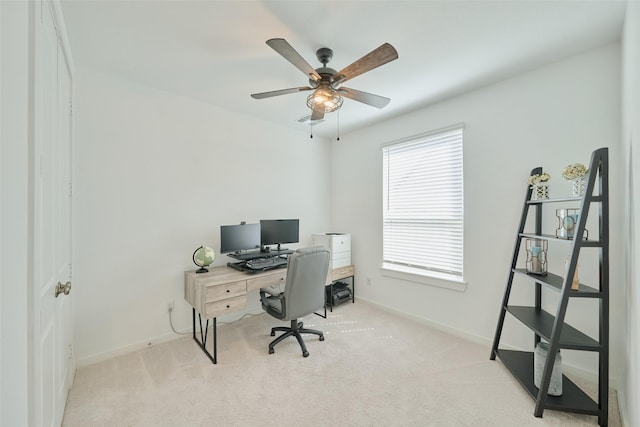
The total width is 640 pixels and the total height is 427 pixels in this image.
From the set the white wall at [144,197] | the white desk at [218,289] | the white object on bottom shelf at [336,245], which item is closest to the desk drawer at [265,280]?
the white desk at [218,289]

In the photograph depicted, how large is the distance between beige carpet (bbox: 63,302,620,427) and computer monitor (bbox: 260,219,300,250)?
3.77ft

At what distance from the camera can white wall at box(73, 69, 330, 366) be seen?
231cm

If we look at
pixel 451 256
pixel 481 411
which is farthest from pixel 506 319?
pixel 481 411

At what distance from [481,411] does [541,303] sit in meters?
1.15

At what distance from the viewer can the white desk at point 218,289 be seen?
2.35 m

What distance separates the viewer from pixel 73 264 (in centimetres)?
221

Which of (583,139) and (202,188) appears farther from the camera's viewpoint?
(202,188)

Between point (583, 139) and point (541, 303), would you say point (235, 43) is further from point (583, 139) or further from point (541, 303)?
point (541, 303)

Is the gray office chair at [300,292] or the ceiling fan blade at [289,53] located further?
the gray office chair at [300,292]

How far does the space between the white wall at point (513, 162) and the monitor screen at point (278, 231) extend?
1.38 metres

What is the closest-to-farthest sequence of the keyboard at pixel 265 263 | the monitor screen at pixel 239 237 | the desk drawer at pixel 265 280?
the desk drawer at pixel 265 280, the keyboard at pixel 265 263, the monitor screen at pixel 239 237

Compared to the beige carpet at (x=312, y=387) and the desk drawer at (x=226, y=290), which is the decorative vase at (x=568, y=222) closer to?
the beige carpet at (x=312, y=387)

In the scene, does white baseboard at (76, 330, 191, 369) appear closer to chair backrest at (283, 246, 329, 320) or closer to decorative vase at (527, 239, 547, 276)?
chair backrest at (283, 246, 329, 320)

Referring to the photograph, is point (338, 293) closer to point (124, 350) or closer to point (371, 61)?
point (124, 350)
